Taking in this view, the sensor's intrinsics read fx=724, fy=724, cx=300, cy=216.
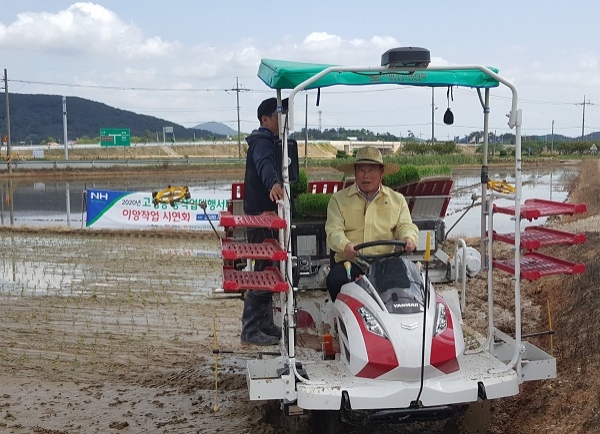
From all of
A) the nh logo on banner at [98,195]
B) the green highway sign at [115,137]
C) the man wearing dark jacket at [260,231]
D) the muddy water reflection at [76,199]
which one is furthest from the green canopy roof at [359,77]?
the green highway sign at [115,137]

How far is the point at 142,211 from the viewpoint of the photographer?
1834 centimetres

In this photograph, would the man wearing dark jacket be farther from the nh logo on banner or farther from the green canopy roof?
the nh logo on banner

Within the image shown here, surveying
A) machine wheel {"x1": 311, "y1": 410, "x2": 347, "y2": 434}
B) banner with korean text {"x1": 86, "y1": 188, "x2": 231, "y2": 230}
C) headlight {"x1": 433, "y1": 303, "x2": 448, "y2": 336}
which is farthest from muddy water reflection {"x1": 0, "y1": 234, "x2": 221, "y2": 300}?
headlight {"x1": 433, "y1": 303, "x2": 448, "y2": 336}

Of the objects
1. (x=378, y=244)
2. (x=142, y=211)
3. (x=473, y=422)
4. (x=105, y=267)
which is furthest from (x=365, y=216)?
(x=142, y=211)

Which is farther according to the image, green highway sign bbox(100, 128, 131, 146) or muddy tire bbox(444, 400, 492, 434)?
green highway sign bbox(100, 128, 131, 146)

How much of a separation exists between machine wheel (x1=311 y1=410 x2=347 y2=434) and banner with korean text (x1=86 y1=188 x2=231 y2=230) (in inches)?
492

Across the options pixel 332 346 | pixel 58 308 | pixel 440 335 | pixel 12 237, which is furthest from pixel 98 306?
pixel 12 237

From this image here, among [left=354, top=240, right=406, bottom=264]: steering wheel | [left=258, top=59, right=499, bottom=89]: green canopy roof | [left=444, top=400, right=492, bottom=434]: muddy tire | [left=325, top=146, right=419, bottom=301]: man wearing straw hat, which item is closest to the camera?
[left=258, top=59, right=499, bottom=89]: green canopy roof

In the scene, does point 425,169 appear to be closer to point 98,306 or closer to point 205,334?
point 205,334

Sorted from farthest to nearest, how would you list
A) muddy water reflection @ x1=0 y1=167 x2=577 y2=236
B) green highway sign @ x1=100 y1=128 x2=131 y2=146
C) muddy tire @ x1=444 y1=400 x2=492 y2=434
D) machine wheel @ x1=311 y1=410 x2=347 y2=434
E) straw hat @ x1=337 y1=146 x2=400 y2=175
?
green highway sign @ x1=100 y1=128 x2=131 y2=146 < muddy water reflection @ x1=0 y1=167 x2=577 y2=236 < straw hat @ x1=337 y1=146 x2=400 y2=175 < muddy tire @ x1=444 y1=400 x2=492 y2=434 < machine wheel @ x1=311 y1=410 x2=347 y2=434

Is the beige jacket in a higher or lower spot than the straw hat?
lower

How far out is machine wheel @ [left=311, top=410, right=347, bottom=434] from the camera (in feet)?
16.7

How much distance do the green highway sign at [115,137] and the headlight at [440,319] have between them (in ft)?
235

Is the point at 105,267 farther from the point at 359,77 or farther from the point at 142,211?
the point at 359,77
